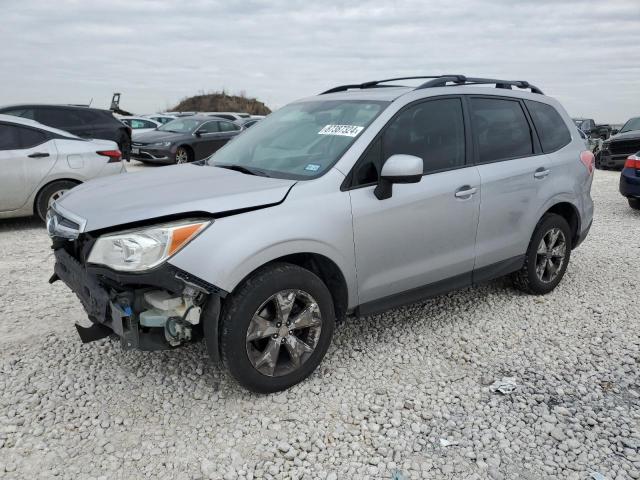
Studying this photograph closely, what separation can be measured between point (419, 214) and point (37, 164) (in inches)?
221

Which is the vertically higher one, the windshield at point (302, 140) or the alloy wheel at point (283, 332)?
the windshield at point (302, 140)

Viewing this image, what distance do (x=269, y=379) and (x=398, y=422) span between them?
77cm

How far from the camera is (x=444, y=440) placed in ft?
9.37

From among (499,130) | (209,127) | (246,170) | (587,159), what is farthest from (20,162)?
(209,127)

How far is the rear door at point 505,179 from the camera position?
4.15 metres

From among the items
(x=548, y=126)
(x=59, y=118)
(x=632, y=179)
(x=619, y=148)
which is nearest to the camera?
(x=548, y=126)

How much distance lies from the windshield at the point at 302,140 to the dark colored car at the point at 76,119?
744 centimetres

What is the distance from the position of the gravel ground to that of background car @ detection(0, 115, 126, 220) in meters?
2.93

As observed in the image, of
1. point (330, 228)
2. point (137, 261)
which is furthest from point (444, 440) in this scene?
point (137, 261)

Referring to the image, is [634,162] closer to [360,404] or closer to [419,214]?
[419,214]

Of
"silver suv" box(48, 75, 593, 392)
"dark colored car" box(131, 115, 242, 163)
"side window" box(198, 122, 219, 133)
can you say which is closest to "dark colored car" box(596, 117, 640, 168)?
"dark colored car" box(131, 115, 242, 163)

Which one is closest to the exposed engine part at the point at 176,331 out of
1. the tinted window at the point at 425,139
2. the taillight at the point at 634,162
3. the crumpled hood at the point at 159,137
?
the tinted window at the point at 425,139

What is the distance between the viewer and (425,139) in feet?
12.5

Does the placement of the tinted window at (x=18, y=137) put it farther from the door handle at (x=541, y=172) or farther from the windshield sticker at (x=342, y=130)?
the door handle at (x=541, y=172)
